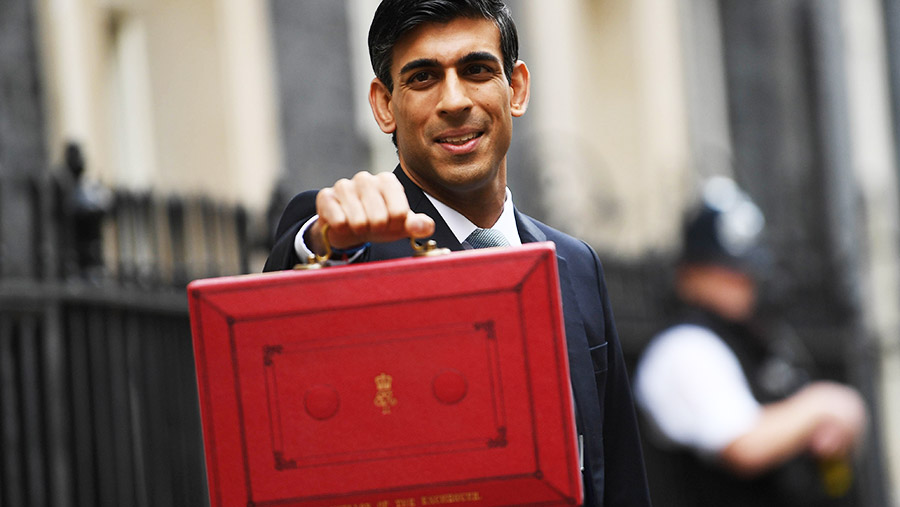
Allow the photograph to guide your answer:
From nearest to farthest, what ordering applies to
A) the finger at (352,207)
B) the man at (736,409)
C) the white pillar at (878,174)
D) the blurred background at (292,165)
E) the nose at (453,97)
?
the finger at (352,207) < the nose at (453,97) < the blurred background at (292,165) < the man at (736,409) < the white pillar at (878,174)

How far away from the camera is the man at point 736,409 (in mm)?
5836

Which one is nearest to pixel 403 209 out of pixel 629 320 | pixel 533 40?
pixel 629 320

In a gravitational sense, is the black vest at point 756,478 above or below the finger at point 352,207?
below

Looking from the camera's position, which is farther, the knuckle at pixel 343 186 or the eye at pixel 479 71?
the eye at pixel 479 71

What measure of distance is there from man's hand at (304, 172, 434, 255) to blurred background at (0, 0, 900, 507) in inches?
100

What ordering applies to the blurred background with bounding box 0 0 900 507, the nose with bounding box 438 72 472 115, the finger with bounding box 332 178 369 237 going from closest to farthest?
the finger with bounding box 332 178 369 237 → the nose with bounding box 438 72 472 115 → the blurred background with bounding box 0 0 900 507

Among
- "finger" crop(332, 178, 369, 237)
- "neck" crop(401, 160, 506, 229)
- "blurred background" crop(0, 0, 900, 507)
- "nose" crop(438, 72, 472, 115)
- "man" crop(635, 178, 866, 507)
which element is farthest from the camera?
"man" crop(635, 178, 866, 507)

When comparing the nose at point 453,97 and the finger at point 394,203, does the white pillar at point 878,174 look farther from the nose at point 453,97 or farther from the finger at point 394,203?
the finger at point 394,203

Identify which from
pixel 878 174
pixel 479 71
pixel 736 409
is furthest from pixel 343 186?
pixel 878 174

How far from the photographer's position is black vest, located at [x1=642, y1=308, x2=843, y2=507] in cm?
588

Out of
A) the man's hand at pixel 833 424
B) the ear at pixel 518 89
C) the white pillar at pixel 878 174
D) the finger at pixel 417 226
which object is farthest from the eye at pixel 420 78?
the white pillar at pixel 878 174

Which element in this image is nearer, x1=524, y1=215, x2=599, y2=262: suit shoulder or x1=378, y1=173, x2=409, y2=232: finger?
x1=378, y1=173, x2=409, y2=232: finger

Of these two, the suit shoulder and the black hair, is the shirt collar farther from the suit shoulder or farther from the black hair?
the black hair

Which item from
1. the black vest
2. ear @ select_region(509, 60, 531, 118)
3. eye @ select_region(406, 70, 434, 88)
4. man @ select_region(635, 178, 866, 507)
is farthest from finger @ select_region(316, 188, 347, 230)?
the black vest
